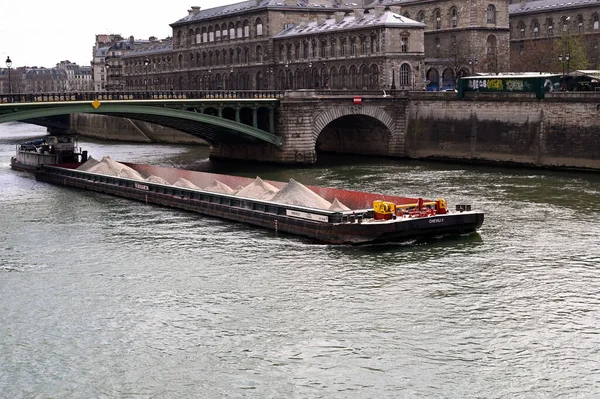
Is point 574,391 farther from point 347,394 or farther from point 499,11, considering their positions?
point 499,11

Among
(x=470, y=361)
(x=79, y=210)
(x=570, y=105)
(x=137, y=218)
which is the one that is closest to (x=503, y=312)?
(x=470, y=361)

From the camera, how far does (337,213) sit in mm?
34062

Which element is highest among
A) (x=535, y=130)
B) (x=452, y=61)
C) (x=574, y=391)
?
(x=452, y=61)

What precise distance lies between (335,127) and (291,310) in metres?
48.0

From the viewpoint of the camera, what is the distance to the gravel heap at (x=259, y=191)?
40.2 metres

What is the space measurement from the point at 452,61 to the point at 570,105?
117 feet

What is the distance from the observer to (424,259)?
3125 cm

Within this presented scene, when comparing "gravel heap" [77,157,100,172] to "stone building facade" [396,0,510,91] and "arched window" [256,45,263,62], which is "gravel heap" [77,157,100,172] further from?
"stone building facade" [396,0,510,91]

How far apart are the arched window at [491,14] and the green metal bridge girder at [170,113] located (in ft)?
114

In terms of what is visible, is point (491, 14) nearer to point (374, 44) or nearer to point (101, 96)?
point (374, 44)

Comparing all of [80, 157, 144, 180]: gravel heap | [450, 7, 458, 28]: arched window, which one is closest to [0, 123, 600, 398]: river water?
[80, 157, 144, 180]: gravel heap

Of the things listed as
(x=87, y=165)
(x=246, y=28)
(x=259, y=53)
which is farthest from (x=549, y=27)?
(x=87, y=165)

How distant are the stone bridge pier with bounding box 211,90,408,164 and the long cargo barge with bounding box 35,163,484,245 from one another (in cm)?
1780

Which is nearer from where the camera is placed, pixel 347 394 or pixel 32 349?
pixel 347 394
